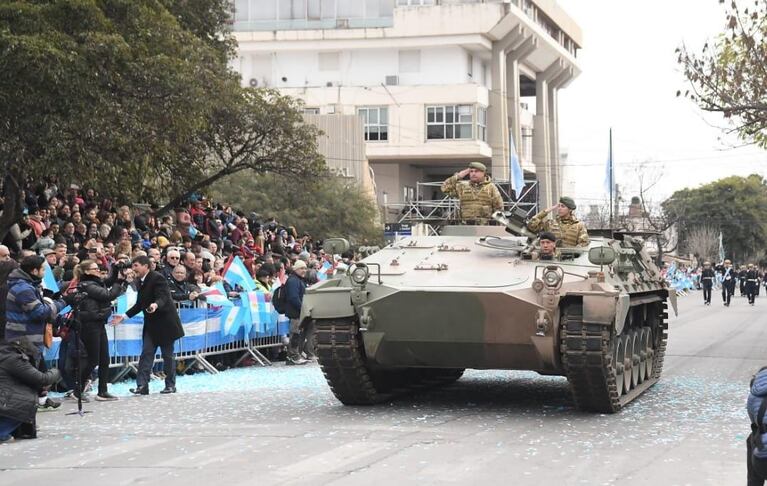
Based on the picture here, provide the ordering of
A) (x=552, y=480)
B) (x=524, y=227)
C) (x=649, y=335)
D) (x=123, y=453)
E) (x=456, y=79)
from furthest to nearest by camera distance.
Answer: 1. (x=456, y=79)
2. (x=649, y=335)
3. (x=524, y=227)
4. (x=123, y=453)
5. (x=552, y=480)

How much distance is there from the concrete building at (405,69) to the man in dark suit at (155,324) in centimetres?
4453

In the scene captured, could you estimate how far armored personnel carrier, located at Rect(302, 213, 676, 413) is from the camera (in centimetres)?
1160

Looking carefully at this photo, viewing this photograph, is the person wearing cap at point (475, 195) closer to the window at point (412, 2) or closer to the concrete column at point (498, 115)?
the window at point (412, 2)

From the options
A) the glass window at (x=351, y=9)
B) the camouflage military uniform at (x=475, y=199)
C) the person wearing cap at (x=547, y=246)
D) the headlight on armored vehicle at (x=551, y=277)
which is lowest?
the headlight on armored vehicle at (x=551, y=277)

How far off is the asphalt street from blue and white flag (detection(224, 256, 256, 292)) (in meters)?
3.25

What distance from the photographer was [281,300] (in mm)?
18562

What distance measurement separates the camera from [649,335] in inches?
599

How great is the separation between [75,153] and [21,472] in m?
10.0

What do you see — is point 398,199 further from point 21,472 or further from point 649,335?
point 21,472

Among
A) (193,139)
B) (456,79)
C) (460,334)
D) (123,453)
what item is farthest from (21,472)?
(456,79)

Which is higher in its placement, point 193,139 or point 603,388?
point 193,139

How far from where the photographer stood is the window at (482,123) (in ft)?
197

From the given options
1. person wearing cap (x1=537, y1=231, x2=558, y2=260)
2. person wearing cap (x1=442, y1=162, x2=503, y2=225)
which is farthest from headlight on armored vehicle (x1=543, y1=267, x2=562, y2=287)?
person wearing cap (x1=442, y1=162, x2=503, y2=225)

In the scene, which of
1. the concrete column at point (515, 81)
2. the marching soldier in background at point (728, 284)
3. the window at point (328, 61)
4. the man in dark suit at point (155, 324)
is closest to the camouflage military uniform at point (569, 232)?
the man in dark suit at point (155, 324)
